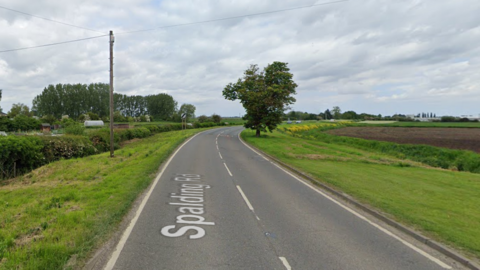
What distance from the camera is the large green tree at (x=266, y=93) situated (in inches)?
1369

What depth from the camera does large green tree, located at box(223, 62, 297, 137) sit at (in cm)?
3478

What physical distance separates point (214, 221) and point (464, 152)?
99.8ft

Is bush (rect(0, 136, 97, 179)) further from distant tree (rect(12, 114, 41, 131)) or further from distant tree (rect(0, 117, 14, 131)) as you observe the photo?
distant tree (rect(12, 114, 41, 131))

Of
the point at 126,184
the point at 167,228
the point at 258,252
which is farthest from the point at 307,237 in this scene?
the point at 126,184

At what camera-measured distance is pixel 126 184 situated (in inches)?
383

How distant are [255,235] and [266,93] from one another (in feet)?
96.4

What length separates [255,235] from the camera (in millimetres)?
5730

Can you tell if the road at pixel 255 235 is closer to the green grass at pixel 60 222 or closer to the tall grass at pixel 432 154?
the green grass at pixel 60 222

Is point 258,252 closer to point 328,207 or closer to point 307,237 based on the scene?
point 307,237

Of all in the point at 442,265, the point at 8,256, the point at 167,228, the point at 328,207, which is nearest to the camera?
the point at 8,256

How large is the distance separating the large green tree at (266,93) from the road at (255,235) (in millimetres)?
26021

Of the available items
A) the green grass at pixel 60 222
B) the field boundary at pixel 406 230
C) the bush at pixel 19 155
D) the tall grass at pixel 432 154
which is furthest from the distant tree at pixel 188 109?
the field boundary at pixel 406 230

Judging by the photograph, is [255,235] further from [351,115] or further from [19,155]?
[351,115]

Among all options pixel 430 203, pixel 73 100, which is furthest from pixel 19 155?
pixel 73 100
